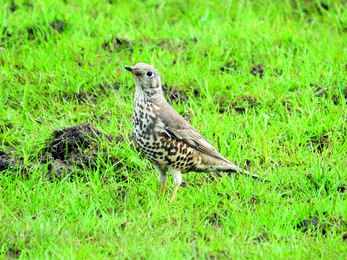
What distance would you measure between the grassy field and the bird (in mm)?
253

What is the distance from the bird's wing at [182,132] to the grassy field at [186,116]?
384 millimetres

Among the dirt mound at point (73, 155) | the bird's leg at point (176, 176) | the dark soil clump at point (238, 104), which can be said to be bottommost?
the dirt mound at point (73, 155)

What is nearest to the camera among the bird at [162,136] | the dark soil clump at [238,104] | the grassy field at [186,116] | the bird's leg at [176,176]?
the grassy field at [186,116]

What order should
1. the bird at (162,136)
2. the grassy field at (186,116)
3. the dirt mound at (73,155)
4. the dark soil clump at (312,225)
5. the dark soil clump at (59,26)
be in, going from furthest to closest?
the dark soil clump at (59,26) < the dirt mound at (73,155) < the bird at (162,136) < the dark soil clump at (312,225) < the grassy field at (186,116)

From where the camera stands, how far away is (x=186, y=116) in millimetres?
6500

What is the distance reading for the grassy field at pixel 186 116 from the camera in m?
4.25

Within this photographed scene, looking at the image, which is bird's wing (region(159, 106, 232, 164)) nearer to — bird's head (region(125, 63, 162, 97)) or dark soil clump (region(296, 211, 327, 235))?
bird's head (region(125, 63, 162, 97))

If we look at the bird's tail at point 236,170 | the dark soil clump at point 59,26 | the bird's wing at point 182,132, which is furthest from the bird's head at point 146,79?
the dark soil clump at point 59,26

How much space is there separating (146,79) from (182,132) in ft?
2.11

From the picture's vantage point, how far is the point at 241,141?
5.91m

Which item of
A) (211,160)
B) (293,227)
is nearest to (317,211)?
(293,227)

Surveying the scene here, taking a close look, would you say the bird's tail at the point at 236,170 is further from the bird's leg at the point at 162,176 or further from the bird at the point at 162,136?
the bird's leg at the point at 162,176

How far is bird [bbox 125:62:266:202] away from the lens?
4.80 metres

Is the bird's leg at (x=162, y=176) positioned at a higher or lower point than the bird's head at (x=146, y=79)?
lower
